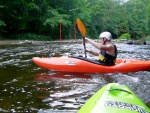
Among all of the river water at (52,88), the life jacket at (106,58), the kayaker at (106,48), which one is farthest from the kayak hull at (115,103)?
the life jacket at (106,58)

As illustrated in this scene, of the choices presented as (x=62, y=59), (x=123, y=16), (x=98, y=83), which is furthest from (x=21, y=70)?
(x=123, y=16)

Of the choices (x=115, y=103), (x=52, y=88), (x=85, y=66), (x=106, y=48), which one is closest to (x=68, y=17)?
(x=85, y=66)

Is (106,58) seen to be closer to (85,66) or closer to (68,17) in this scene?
(85,66)

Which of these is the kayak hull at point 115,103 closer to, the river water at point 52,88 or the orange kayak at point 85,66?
the river water at point 52,88

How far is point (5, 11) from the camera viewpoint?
70.2ft

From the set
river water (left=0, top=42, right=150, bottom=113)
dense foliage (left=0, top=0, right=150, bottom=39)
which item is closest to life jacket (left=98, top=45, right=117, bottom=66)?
river water (left=0, top=42, right=150, bottom=113)

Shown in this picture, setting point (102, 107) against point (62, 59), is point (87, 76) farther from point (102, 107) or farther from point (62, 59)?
point (102, 107)

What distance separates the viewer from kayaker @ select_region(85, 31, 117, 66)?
552cm

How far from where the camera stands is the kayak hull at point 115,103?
2.00 meters

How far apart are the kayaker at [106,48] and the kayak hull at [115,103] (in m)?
2.97

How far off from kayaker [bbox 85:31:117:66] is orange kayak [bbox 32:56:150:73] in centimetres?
16

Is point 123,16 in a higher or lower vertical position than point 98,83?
higher

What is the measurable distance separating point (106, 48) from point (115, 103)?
3.50 meters

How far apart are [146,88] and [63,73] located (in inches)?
84.8
